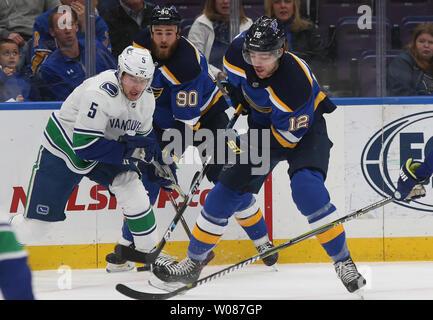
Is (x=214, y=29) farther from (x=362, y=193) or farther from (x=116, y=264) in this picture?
(x=116, y=264)

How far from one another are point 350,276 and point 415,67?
1561mm

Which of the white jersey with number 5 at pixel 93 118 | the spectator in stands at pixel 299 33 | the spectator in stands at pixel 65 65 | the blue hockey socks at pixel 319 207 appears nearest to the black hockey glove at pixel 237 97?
the white jersey with number 5 at pixel 93 118

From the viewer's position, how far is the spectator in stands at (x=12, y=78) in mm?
4289

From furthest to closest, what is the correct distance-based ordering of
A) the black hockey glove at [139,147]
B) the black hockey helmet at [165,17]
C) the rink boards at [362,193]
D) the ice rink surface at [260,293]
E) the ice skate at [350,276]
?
the rink boards at [362,193] → the black hockey helmet at [165,17] → the black hockey glove at [139,147] → the ice skate at [350,276] → the ice rink surface at [260,293]

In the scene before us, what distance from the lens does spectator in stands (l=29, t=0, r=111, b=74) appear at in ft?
14.1

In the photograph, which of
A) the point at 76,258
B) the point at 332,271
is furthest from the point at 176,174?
the point at 332,271

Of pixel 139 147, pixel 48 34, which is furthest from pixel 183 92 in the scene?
pixel 48 34

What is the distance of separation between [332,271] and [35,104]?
5.99 ft

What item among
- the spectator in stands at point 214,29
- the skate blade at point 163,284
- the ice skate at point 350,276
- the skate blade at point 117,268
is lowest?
the skate blade at point 117,268

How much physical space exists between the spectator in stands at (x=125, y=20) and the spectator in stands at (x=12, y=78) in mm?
510

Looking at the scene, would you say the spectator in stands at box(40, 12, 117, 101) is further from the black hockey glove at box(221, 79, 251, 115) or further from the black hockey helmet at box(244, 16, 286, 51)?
the black hockey helmet at box(244, 16, 286, 51)

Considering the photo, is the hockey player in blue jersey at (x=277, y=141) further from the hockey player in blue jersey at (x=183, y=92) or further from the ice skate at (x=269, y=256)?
the ice skate at (x=269, y=256)

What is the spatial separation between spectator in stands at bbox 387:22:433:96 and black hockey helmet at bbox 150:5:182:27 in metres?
1.27
